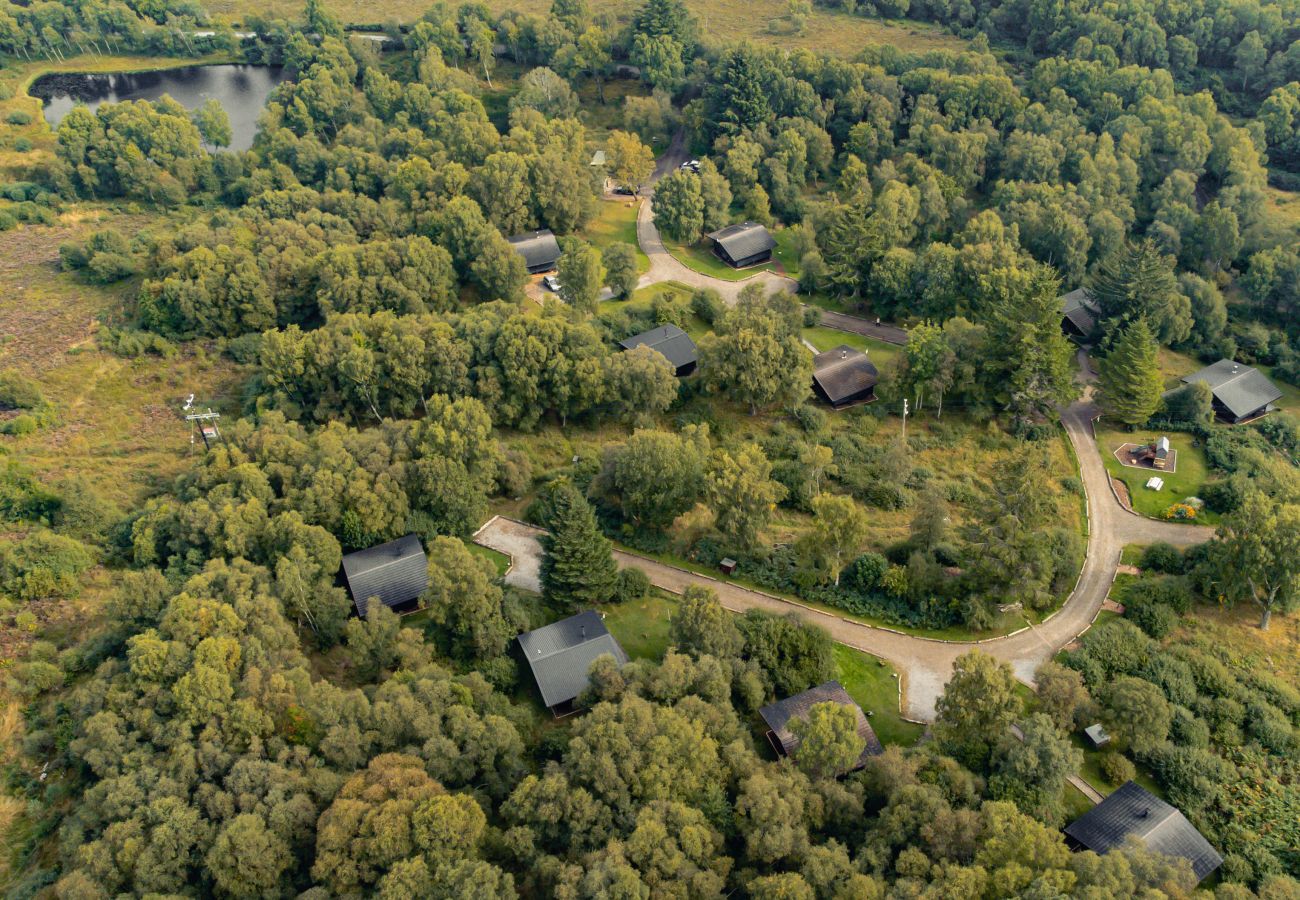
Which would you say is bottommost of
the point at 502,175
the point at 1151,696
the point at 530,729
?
the point at 530,729

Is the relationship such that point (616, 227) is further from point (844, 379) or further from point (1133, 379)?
point (1133, 379)

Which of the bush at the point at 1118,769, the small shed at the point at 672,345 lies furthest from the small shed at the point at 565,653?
the small shed at the point at 672,345

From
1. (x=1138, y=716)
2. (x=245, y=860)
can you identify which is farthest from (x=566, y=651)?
(x=1138, y=716)

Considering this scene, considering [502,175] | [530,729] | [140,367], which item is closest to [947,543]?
[530,729]

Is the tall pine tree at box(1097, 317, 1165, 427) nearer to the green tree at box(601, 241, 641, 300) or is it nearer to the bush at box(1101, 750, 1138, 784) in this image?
the bush at box(1101, 750, 1138, 784)

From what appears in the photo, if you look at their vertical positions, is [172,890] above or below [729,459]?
below

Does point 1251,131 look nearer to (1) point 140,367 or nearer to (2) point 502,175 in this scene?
(2) point 502,175

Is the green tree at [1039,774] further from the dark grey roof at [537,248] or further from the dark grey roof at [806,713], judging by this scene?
the dark grey roof at [537,248]

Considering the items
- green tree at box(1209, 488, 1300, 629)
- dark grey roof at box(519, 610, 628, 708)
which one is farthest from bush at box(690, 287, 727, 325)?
green tree at box(1209, 488, 1300, 629)
